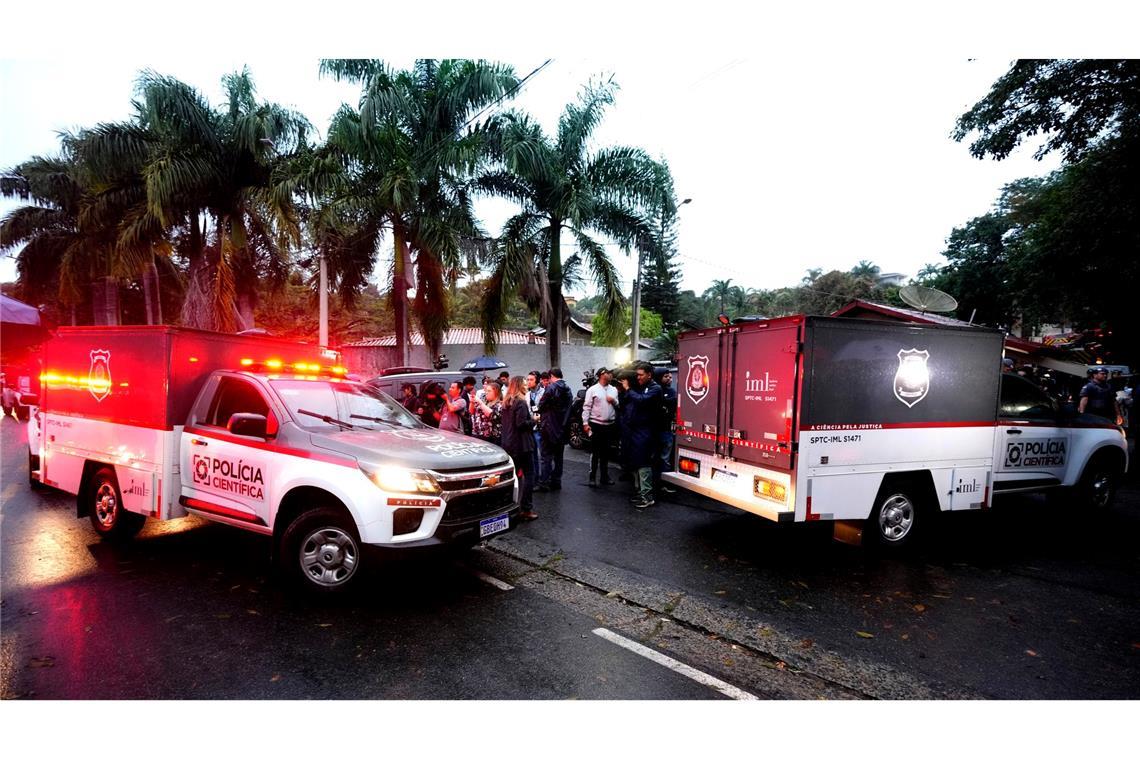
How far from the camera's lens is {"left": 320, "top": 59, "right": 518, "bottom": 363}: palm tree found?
1538 centimetres

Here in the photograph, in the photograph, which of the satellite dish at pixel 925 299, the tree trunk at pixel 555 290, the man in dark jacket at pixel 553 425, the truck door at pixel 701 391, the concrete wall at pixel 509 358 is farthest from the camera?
the concrete wall at pixel 509 358

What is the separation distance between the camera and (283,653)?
382 cm

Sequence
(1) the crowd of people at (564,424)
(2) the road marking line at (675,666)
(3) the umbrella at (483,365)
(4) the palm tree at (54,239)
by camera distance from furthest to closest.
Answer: (4) the palm tree at (54,239) → (3) the umbrella at (483,365) → (1) the crowd of people at (564,424) → (2) the road marking line at (675,666)

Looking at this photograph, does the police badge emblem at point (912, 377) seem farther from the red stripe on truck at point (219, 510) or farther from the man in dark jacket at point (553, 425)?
the red stripe on truck at point (219, 510)

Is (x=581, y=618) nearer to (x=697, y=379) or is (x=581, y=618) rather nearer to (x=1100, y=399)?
(x=697, y=379)

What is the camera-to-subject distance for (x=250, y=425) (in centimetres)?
493

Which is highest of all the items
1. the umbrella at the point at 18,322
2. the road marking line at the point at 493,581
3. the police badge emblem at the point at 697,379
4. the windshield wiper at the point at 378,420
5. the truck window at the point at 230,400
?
the umbrella at the point at 18,322

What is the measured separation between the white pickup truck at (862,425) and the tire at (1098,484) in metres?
0.37

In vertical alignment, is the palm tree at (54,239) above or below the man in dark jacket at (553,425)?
above

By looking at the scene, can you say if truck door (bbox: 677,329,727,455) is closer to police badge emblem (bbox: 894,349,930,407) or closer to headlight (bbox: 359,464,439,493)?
police badge emblem (bbox: 894,349,930,407)

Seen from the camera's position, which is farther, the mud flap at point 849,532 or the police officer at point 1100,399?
the police officer at point 1100,399

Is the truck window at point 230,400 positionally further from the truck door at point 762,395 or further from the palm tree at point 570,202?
the palm tree at point 570,202

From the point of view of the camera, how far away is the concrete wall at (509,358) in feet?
74.1

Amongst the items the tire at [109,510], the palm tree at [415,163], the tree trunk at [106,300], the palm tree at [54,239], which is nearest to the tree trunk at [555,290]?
the palm tree at [415,163]
